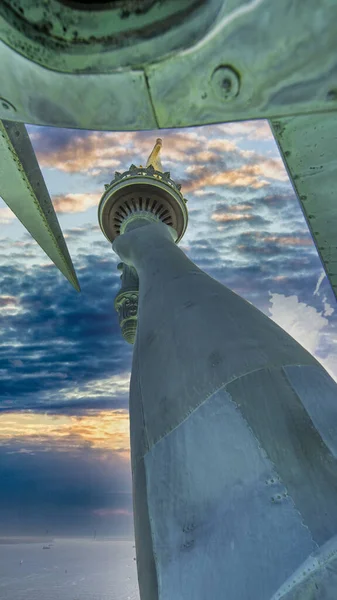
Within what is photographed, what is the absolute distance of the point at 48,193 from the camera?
10438mm

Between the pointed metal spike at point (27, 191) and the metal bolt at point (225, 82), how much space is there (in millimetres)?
6411

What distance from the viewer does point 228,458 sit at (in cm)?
379

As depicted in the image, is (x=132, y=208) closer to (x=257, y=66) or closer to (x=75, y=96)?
(x=75, y=96)

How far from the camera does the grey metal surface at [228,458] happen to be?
10.3 feet

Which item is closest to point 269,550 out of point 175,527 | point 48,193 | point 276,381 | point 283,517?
point 283,517

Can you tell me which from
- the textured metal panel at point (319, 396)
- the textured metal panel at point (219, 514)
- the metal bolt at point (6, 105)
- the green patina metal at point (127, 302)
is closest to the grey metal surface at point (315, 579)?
the textured metal panel at point (219, 514)

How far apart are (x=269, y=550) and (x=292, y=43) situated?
3.34 metres

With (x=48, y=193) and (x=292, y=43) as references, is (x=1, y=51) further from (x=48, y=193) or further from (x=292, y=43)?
(x=48, y=193)

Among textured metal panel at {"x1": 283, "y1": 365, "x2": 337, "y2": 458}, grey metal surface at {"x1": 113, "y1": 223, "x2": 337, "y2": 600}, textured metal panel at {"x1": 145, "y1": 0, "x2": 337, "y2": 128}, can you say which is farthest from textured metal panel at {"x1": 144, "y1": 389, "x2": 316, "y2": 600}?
textured metal panel at {"x1": 145, "y1": 0, "x2": 337, "y2": 128}

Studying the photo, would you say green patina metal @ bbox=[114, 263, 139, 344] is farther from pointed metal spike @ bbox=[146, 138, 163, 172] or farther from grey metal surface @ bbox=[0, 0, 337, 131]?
grey metal surface @ bbox=[0, 0, 337, 131]

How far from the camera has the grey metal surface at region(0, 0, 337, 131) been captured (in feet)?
5.08

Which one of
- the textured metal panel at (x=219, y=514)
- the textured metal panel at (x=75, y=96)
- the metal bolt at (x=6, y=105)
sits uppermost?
the metal bolt at (x=6, y=105)

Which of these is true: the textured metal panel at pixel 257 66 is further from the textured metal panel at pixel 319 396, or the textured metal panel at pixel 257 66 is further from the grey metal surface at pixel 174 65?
the textured metal panel at pixel 319 396

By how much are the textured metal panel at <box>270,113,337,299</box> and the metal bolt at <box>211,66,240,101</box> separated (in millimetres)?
2713
